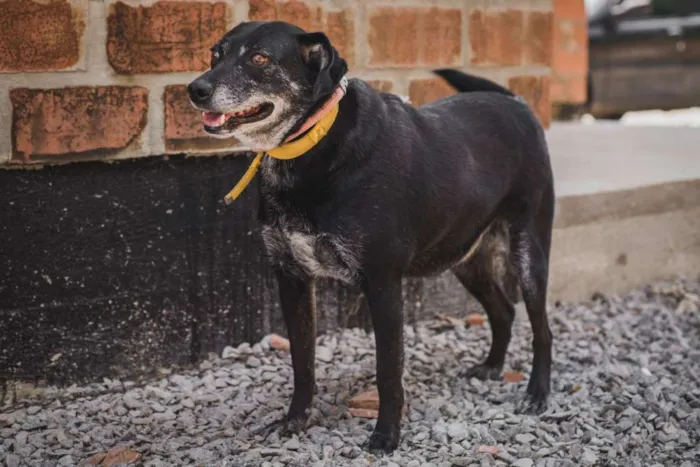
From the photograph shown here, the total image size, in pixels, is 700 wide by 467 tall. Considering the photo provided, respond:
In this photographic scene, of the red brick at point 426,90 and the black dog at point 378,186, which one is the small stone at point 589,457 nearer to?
the black dog at point 378,186

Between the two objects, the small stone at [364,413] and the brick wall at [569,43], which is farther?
the brick wall at [569,43]

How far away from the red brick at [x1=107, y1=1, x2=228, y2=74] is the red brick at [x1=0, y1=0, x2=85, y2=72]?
11 cm

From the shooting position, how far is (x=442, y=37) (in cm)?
376

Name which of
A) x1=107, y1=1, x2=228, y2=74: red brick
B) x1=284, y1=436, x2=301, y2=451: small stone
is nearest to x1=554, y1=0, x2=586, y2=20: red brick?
x1=107, y1=1, x2=228, y2=74: red brick

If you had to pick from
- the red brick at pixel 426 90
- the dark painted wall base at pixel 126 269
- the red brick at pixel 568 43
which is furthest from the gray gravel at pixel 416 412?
the red brick at pixel 568 43

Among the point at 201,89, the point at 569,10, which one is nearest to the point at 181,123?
the point at 201,89

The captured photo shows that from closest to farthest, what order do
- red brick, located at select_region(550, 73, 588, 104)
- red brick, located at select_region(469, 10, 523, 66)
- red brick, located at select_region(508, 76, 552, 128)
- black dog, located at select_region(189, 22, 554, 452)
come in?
black dog, located at select_region(189, 22, 554, 452)
red brick, located at select_region(469, 10, 523, 66)
red brick, located at select_region(508, 76, 552, 128)
red brick, located at select_region(550, 73, 588, 104)

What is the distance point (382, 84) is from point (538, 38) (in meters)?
0.86

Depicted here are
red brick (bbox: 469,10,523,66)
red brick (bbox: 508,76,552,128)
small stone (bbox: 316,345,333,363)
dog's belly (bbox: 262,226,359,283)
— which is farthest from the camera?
red brick (bbox: 508,76,552,128)

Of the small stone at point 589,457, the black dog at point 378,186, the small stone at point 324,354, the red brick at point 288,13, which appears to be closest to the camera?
the black dog at point 378,186

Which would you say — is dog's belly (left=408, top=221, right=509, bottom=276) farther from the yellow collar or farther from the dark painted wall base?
the dark painted wall base

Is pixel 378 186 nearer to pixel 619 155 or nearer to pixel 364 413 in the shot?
pixel 364 413

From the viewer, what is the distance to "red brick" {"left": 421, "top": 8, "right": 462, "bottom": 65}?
3.71 meters

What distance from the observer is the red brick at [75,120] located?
2949 millimetres
